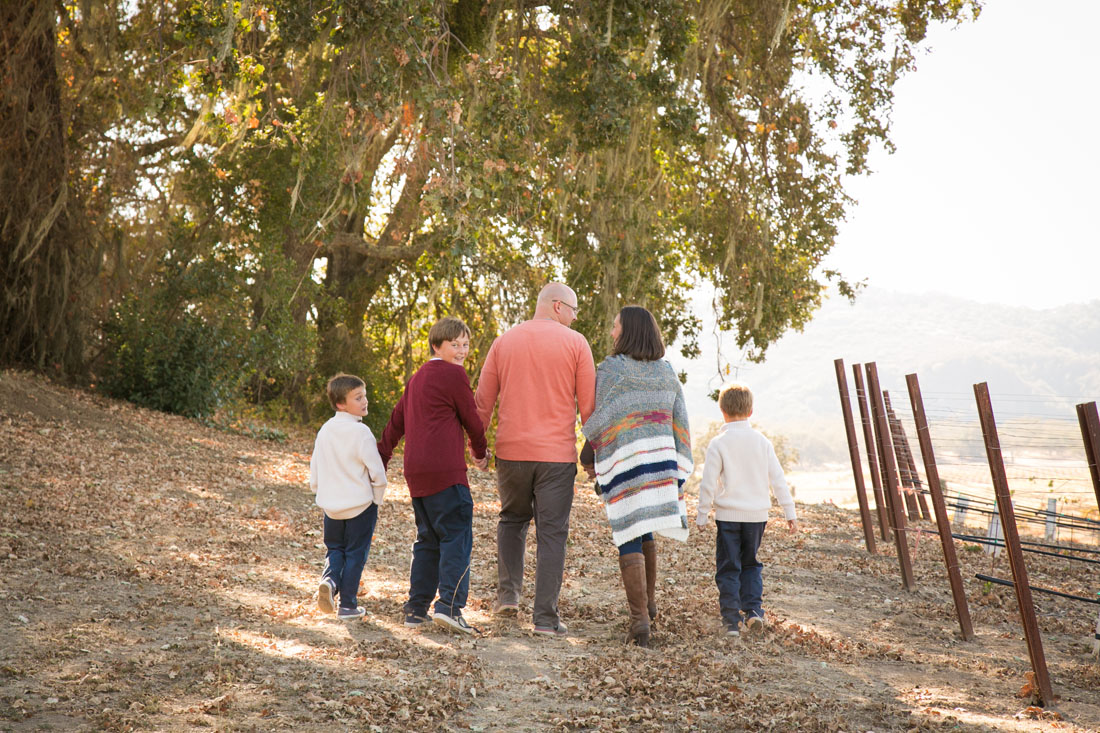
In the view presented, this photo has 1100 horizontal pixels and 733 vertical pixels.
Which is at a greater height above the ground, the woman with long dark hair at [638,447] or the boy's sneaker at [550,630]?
the woman with long dark hair at [638,447]

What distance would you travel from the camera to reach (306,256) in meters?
16.4

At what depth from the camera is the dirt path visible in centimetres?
373

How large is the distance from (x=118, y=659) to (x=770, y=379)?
575 feet

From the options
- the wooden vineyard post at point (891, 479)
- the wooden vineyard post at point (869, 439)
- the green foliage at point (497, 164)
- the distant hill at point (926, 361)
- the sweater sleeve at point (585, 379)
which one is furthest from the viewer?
the distant hill at point (926, 361)

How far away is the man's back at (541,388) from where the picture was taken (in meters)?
4.95

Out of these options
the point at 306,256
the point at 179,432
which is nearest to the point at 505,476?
the point at 179,432

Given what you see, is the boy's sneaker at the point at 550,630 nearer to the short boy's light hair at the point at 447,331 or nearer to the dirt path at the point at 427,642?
the dirt path at the point at 427,642

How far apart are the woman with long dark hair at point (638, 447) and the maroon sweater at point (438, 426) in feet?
2.15

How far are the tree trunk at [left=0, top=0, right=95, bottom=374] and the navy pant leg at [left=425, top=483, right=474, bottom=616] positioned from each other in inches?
355

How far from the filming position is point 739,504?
5305 millimetres

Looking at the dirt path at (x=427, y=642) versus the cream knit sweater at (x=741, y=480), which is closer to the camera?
the dirt path at (x=427, y=642)

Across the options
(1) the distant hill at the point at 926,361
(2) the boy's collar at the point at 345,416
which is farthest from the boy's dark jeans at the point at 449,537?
(1) the distant hill at the point at 926,361

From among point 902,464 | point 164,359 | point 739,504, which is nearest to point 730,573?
point 739,504

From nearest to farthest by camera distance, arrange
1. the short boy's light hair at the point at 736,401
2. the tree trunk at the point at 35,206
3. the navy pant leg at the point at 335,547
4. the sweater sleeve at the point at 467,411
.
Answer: the sweater sleeve at the point at 467,411
the navy pant leg at the point at 335,547
the short boy's light hair at the point at 736,401
the tree trunk at the point at 35,206
